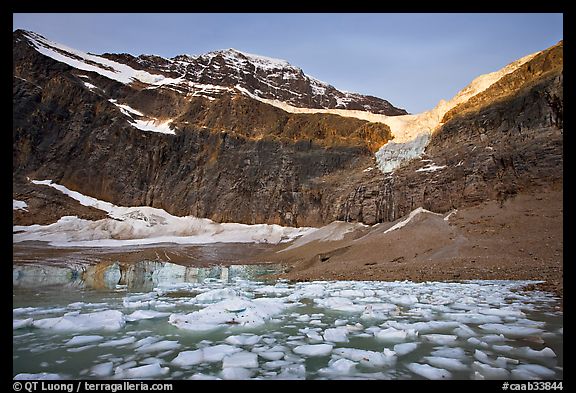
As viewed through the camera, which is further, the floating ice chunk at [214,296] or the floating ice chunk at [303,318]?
the floating ice chunk at [214,296]

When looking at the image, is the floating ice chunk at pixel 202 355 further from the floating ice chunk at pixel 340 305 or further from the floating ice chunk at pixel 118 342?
the floating ice chunk at pixel 340 305

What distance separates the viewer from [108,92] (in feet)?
201

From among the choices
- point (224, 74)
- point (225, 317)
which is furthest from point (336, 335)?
point (224, 74)

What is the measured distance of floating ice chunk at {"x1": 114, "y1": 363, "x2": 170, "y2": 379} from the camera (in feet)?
11.6

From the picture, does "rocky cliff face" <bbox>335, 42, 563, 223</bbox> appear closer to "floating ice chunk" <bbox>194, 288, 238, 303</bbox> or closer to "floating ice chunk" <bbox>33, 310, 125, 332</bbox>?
"floating ice chunk" <bbox>194, 288, 238, 303</bbox>

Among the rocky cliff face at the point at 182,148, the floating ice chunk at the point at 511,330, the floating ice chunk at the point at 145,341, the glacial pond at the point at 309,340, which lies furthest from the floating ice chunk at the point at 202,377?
the rocky cliff face at the point at 182,148

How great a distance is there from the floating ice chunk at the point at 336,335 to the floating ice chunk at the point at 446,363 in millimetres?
1204

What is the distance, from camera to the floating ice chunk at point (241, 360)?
12.5ft

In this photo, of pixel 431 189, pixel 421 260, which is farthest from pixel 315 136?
pixel 421 260

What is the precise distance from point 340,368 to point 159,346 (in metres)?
2.43

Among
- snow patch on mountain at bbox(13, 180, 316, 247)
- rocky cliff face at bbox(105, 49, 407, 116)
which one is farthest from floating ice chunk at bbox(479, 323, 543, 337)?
rocky cliff face at bbox(105, 49, 407, 116)

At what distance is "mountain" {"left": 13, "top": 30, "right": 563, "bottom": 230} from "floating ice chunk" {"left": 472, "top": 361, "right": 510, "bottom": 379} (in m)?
25.8

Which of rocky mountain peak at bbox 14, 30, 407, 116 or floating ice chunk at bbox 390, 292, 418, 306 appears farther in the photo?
rocky mountain peak at bbox 14, 30, 407, 116

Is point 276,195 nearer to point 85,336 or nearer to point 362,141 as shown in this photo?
point 362,141
